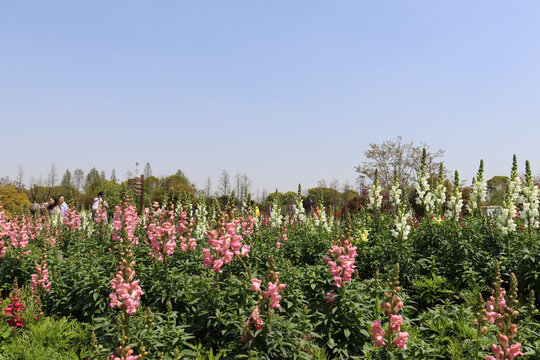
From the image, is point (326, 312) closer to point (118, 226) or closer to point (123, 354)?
point (123, 354)

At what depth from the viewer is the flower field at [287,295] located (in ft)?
13.2

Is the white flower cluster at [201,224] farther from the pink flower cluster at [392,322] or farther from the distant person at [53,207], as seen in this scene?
the distant person at [53,207]

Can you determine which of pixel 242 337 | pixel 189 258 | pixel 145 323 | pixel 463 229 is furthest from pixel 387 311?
pixel 463 229

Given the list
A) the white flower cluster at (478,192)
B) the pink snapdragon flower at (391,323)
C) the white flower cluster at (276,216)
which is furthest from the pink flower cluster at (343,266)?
the white flower cluster at (276,216)

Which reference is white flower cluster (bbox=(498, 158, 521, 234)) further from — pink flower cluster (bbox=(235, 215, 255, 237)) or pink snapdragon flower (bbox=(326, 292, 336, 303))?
pink flower cluster (bbox=(235, 215, 255, 237))

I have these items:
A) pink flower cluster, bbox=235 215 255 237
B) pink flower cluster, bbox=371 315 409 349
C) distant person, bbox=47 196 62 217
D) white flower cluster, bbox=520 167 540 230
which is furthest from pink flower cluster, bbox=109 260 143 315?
distant person, bbox=47 196 62 217

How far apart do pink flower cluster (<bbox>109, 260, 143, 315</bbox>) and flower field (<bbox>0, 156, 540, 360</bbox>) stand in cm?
2

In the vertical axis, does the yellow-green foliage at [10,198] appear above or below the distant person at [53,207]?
above

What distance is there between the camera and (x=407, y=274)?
7227 millimetres

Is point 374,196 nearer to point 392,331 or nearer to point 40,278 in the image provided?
point 392,331

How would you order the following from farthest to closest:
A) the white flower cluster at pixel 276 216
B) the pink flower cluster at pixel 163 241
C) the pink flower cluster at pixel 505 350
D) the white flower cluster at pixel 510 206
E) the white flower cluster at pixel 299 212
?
the white flower cluster at pixel 299 212 < the white flower cluster at pixel 276 216 < the white flower cluster at pixel 510 206 < the pink flower cluster at pixel 163 241 < the pink flower cluster at pixel 505 350

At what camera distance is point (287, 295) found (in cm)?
516

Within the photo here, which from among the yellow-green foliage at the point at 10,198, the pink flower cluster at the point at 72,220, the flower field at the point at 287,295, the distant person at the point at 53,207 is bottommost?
the flower field at the point at 287,295

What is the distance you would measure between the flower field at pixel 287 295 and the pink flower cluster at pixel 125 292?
0.05ft
